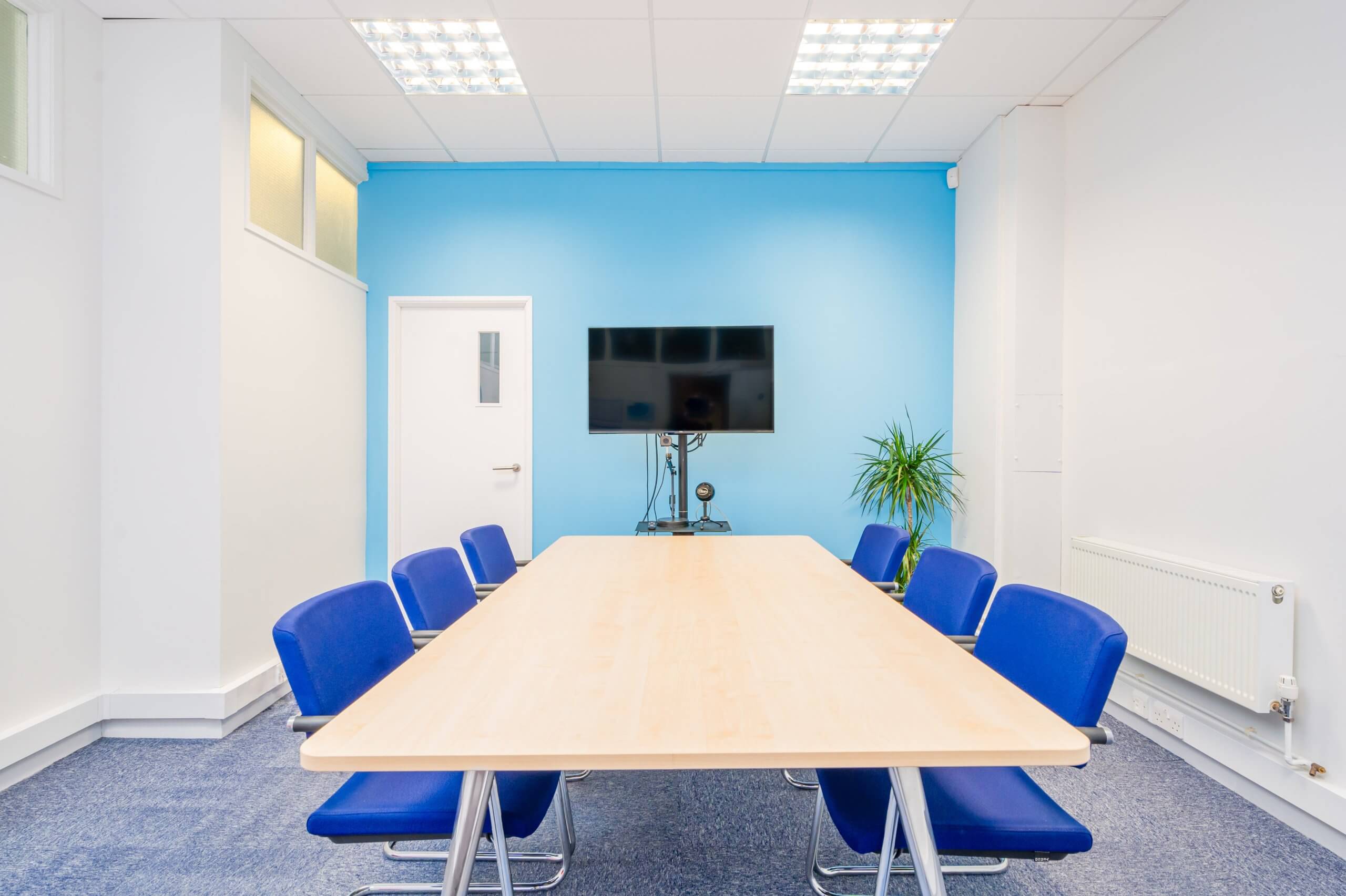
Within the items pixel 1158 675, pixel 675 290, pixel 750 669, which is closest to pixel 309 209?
pixel 675 290

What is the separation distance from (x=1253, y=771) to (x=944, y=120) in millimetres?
3571

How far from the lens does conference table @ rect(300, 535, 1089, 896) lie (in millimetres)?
1059

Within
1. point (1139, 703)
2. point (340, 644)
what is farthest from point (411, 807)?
point (1139, 703)

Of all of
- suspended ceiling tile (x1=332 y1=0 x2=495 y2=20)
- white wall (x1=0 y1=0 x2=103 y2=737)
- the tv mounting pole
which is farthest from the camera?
the tv mounting pole

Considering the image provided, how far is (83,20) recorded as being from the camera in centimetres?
282

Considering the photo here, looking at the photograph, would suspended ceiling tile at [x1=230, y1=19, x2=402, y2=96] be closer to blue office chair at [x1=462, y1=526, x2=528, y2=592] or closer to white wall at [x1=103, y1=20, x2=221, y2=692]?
white wall at [x1=103, y1=20, x2=221, y2=692]

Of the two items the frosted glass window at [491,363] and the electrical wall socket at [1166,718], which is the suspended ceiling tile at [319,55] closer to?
the frosted glass window at [491,363]

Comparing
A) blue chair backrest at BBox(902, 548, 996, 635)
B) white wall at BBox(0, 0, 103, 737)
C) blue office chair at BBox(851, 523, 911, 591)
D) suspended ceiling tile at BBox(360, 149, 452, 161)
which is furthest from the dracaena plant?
white wall at BBox(0, 0, 103, 737)

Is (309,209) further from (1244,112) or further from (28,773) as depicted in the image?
(1244,112)

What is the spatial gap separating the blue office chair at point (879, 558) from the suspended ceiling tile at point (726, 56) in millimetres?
2378

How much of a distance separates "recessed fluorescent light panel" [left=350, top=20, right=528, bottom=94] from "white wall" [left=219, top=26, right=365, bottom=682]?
0.64 m

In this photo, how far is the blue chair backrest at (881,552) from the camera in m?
2.77

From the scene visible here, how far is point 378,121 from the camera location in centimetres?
389

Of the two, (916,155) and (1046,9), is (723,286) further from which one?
(1046,9)
